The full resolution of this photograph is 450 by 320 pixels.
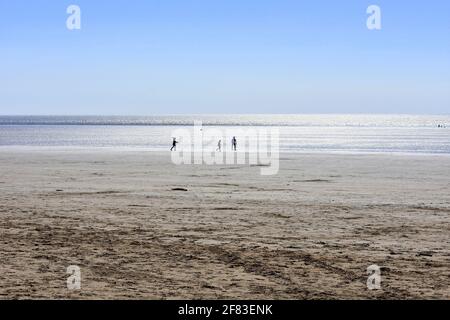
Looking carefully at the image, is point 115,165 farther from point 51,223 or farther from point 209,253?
point 209,253

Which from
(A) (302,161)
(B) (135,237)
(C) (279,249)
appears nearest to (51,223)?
(B) (135,237)

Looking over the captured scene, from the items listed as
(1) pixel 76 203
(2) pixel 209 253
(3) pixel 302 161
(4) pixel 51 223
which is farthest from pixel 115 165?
(2) pixel 209 253

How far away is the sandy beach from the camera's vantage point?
10.4 meters

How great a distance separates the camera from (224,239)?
14438 millimetres

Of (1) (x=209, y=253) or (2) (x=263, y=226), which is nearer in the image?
(1) (x=209, y=253)

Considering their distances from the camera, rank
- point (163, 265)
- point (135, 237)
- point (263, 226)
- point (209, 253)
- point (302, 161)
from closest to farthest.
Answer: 1. point (163, 265)
2. point (209, 253)
3. point (135, 237)
4. point (263, 226)
5. point (302, 161)

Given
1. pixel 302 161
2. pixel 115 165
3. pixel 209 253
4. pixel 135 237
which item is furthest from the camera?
pixel 302 161

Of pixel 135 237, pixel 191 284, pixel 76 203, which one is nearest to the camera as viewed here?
pixel 191 284

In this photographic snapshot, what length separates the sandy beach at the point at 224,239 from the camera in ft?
34.2

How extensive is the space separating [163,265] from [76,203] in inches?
383

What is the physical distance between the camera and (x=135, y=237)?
48.1ft

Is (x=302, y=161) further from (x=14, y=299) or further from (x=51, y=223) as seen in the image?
(x=14, y=299)

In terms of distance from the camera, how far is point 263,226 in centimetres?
1634
